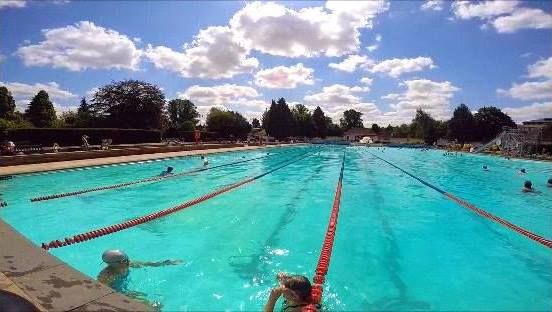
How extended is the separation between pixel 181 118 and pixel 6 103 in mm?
44932

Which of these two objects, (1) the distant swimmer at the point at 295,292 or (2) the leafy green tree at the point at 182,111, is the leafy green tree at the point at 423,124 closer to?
(2) the leafy green tree at the point at 182,111

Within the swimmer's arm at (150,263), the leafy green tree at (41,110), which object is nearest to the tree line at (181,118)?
the leafy green tree at (41,110)

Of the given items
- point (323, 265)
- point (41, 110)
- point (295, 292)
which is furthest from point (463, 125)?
point (295, 292)

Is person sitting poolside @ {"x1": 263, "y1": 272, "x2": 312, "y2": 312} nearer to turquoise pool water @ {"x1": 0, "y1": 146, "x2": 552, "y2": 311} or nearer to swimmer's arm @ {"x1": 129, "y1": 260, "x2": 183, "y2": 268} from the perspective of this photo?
turquoise pool water @ {"x1": 0, "y1": 146, "x2": 552, "y2": 311}

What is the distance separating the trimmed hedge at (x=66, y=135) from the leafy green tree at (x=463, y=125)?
51856 millimetres

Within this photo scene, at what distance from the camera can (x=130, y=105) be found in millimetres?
44625

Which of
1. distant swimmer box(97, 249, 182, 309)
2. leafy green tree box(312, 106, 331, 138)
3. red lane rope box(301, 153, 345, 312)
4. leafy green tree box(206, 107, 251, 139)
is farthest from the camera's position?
leafy green tree box(312, 106, 331, 138)

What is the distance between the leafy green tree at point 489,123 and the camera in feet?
212

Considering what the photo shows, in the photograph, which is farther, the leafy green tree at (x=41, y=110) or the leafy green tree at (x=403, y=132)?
the leafy green tree at (x=403, y=132)

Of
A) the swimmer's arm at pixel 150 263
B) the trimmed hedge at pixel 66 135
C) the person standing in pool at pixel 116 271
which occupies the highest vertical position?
the trimmed hedge at pixel 66 135

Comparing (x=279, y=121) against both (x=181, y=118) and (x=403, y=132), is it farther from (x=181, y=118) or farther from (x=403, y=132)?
(x=403, y=132)

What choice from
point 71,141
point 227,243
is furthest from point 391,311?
point 71,141

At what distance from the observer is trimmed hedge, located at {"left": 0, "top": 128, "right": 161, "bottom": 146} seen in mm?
23350

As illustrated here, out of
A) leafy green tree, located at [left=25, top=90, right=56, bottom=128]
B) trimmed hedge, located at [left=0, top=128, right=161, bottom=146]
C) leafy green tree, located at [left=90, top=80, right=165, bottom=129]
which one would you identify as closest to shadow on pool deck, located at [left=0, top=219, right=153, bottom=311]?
trimmed hedge, located at [left=0, top=128, right=161, bottom=146]
